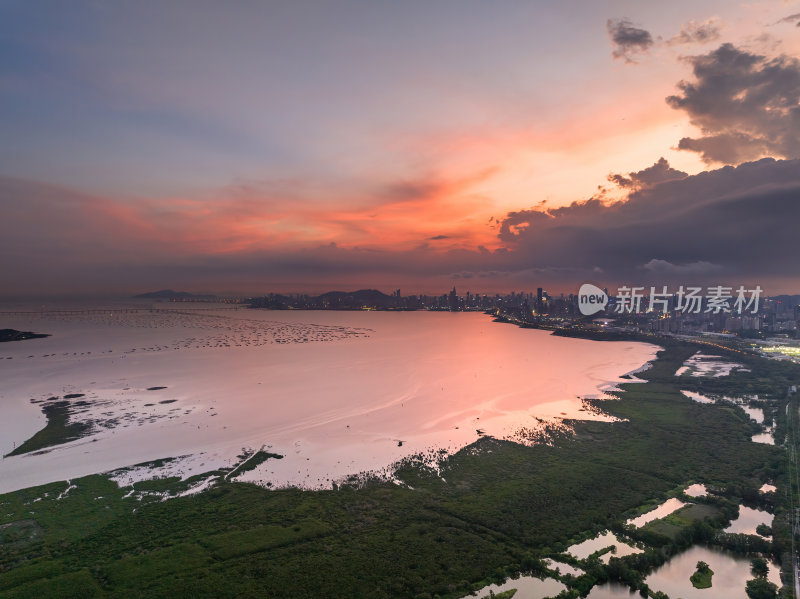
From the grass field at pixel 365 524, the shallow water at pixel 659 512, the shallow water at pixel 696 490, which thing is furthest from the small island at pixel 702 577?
the shallow water at pixel 696 490

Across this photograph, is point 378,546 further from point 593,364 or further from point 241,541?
point 593,364

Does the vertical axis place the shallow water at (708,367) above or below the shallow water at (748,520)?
above

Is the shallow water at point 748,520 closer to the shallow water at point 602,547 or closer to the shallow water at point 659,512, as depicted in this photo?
the shallow water at point 659,512

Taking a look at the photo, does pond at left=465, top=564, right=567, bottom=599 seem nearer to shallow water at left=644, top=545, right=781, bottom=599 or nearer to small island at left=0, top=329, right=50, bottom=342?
shallow water at left=644, top=545, right=781, bottom=599

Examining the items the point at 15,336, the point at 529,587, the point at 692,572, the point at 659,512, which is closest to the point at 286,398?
the point at 529,587

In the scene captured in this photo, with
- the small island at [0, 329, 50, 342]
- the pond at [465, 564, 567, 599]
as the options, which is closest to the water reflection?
the pond at [465, 564, 567, 599]

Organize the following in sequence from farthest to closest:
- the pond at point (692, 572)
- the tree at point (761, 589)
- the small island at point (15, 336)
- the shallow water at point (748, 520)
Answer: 1. the small island at point (15, 336)
2. the shallow water at point (748, 520)
3. the pond at point (692, 572)
4. the tree at point (761, 589)
